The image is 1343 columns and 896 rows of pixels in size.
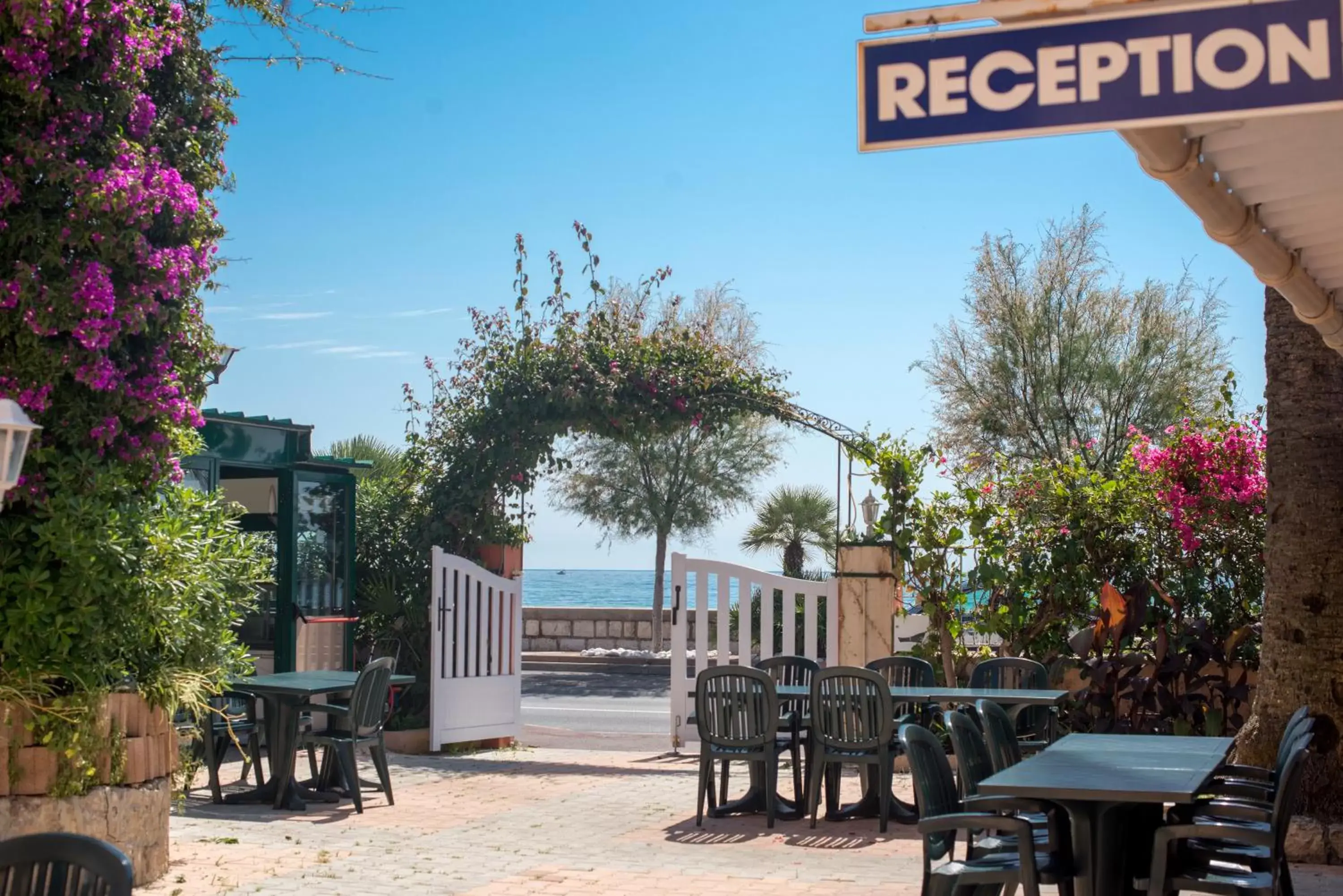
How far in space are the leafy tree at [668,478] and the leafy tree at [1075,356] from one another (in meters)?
5.46

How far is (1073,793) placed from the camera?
Result: 14.9 feet

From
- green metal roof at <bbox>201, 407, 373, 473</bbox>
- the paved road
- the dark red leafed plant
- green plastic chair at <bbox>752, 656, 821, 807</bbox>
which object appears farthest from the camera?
the paved road

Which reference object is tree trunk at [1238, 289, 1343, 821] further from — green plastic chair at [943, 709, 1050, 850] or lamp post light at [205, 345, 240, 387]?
lamp post light at [205, 345, 240, 387]

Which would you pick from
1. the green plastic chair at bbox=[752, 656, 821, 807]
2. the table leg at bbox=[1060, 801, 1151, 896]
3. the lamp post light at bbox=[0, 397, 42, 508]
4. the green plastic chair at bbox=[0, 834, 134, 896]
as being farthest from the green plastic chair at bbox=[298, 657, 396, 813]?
the green plastic chair at bbox=[0, 834, 134, 896]

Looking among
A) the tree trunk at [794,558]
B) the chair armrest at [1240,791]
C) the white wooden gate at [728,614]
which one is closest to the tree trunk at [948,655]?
the white wooden gate at [728,614]

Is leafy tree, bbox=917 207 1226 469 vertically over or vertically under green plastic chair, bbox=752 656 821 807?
over

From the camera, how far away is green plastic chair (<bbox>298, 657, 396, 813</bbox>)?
28.9 feet

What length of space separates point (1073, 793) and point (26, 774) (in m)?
4.39

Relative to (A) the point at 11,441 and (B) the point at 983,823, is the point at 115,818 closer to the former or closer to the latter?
(A) the point at 11,441

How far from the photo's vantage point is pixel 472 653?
40.7 ft

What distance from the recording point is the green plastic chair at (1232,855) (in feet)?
15.1

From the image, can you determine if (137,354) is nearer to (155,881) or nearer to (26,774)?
(26,774)

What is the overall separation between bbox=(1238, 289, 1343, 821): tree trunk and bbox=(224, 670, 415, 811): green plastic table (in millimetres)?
5524

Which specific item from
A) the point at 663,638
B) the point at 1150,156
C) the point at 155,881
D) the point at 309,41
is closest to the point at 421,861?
the point at 155,881
